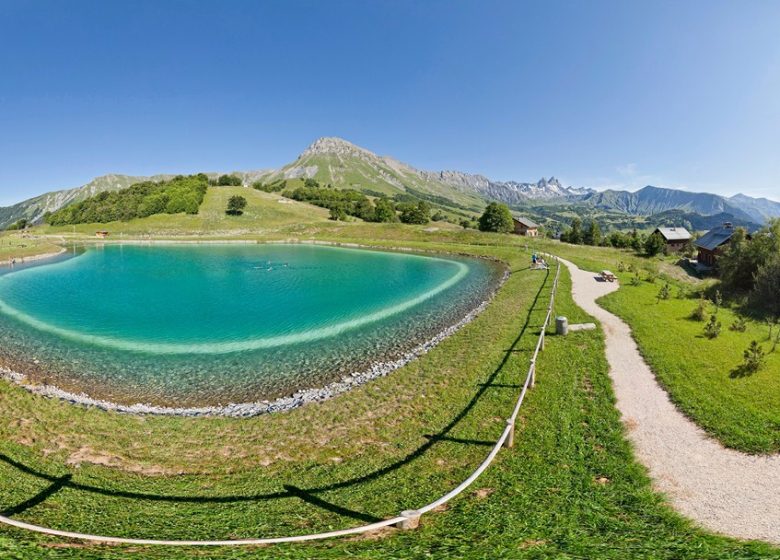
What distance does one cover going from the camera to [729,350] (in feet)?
68.7

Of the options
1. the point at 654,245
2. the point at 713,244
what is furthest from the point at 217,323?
the point at 713,244

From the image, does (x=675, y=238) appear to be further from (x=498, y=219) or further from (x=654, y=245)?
(x=498, y=219)

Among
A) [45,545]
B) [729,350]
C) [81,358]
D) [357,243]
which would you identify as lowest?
[81,358]

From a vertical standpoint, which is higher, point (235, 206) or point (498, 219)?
point (235, 206)

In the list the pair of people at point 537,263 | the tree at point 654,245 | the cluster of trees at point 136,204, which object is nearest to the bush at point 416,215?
the tree at point 654,245

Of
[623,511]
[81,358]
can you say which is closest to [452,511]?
[623,511]

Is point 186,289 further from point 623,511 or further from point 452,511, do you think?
point 623,511

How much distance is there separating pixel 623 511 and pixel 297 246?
9661 centimetres

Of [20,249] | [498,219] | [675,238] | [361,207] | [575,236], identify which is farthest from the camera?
[361,207]

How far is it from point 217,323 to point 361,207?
12734 cm

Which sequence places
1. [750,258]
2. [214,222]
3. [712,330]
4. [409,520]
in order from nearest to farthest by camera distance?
[409,520] → [712,330] → [750,258] → [214,222]

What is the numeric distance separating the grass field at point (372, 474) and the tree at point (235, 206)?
404ft

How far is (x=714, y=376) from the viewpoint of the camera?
1777 centimetres

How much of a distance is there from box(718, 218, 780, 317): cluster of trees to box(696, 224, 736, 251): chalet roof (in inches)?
837
